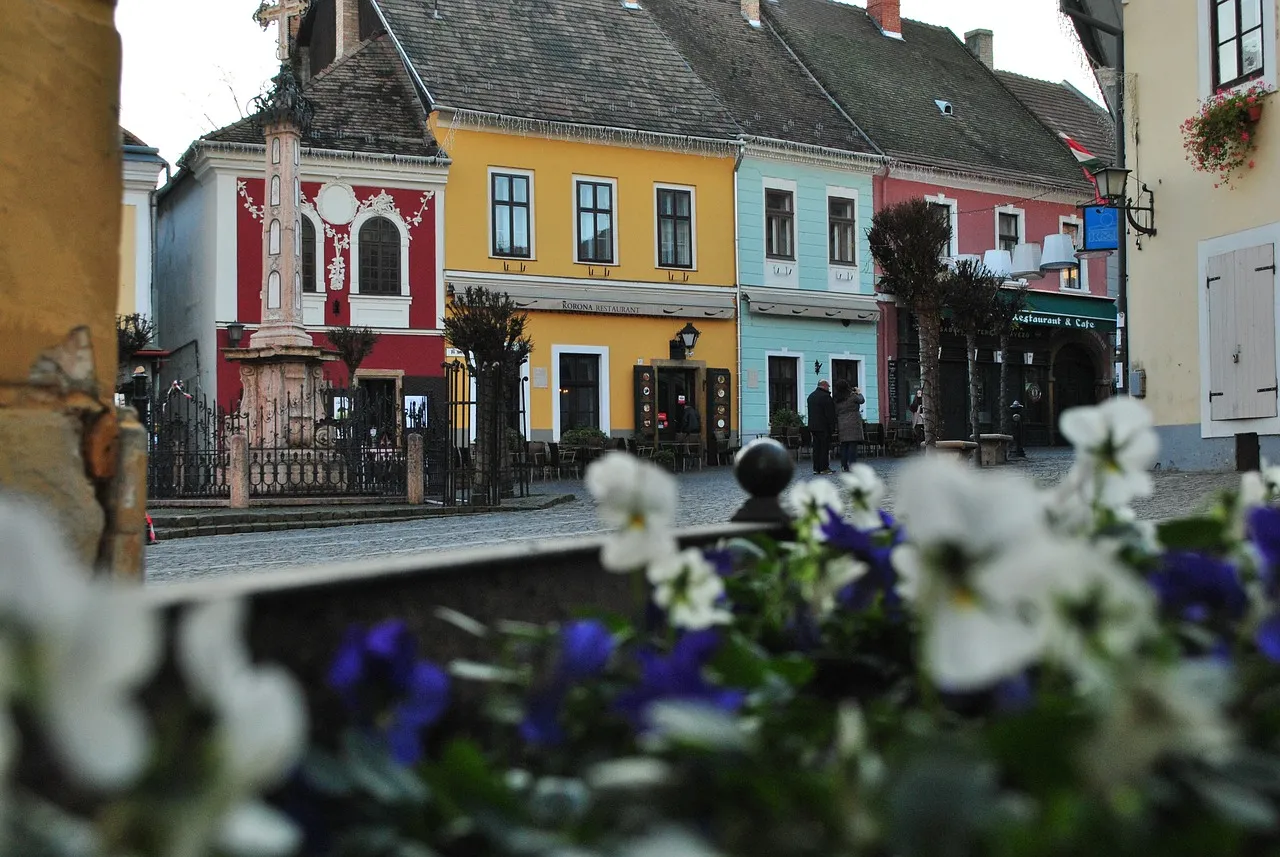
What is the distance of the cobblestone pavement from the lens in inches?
359

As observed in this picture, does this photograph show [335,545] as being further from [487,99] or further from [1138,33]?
[487,99]

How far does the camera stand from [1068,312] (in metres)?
33.1

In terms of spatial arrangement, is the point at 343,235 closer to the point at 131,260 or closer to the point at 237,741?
the point at 131,260

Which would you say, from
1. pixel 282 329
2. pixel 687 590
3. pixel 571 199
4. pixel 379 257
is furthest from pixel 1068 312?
pixel 687 590

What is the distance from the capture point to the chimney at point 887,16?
1412 inches

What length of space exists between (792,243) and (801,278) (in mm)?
781

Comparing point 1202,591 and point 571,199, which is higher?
point 571,199

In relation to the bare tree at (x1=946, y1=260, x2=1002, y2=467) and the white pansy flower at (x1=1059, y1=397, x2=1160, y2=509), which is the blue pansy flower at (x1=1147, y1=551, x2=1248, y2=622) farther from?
the bare tree at (x1=946, y1=260, x2=1002, y2=467)

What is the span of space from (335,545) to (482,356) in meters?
5.65

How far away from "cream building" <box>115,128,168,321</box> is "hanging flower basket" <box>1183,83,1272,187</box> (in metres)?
18.9

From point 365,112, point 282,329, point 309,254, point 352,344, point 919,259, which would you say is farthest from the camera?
point 365,112

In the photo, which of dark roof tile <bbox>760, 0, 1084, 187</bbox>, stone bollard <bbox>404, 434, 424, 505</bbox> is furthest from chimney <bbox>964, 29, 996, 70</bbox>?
stone bollard <bbox>404, 434, 424, 505</bbox>

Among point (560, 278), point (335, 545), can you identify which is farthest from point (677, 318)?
point (335, 545)

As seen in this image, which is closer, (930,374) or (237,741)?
(237,741)
